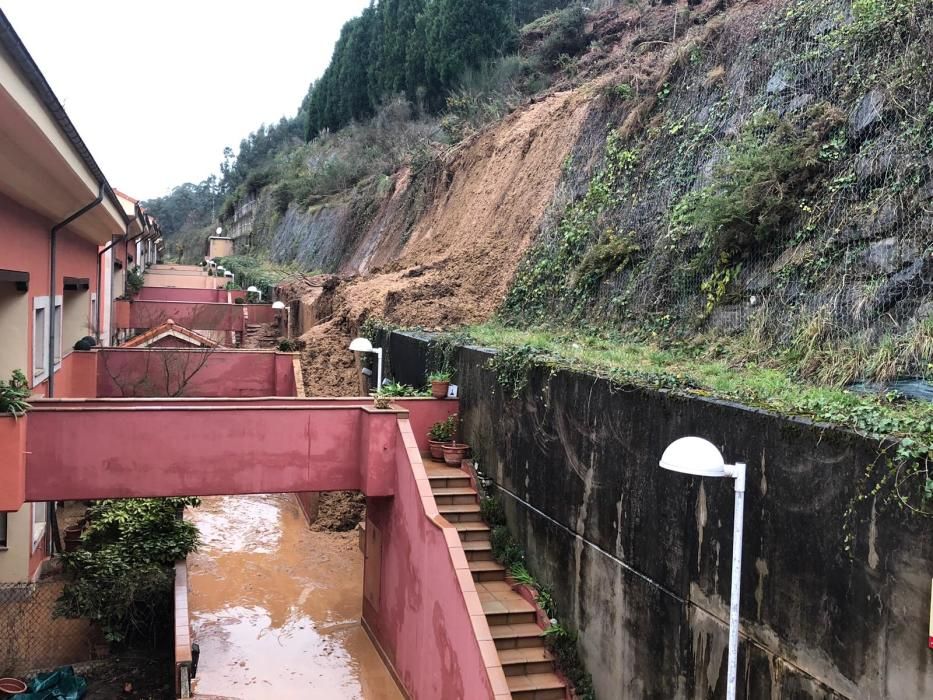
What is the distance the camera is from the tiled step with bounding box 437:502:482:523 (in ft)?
35.2

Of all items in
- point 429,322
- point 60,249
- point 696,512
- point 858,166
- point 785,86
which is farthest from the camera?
point 429,322

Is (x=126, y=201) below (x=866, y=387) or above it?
above

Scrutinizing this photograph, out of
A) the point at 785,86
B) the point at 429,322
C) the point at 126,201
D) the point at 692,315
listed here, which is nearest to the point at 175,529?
the point at 429,322

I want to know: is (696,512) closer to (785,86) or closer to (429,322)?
(785,86)

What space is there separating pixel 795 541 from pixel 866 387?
191 centimetres

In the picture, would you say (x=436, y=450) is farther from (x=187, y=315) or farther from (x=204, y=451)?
(x=187, y=315)

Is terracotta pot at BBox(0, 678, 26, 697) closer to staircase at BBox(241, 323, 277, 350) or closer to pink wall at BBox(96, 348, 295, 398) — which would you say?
pink wall at BBox(96, 348, 295, 398)

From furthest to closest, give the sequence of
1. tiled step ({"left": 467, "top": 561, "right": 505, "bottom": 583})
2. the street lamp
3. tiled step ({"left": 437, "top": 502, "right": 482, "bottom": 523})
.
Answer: tiled step ({"left": 437, "top": 502, "right": 482, "bottom": 523}) < tiled step ({"left": 467, "top": 561, "right": 505, "bottom": 583}) < the street lamp

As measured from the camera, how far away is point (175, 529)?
11.5 m

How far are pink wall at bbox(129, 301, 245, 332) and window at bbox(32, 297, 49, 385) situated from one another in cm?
1267

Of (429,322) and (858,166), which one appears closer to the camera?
(858,166)

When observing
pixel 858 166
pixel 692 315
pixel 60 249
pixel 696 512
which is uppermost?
pixel 858 166

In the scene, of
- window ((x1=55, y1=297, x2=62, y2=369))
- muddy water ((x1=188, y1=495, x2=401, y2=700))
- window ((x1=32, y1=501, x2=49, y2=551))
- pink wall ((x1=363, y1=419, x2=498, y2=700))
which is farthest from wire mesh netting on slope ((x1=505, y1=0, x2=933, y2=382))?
window ((x1=32, y1=501, x2=49, y2=551))

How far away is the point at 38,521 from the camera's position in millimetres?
10719
